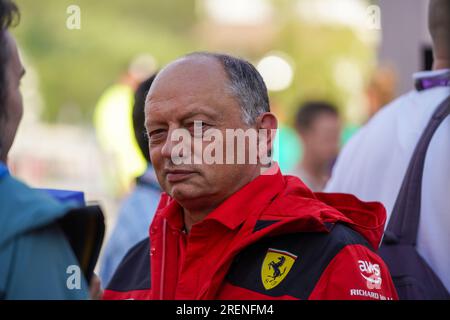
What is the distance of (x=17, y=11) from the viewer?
2420 millimetres

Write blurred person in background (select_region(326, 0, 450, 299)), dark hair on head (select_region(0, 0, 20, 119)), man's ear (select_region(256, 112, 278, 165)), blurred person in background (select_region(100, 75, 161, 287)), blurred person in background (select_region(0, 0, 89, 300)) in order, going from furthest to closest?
1. blurred person in background (select_region(100, 75, 161, 287))
2. blurred person in background (select_region(326, 0, 450, 299))
3. man's ear (select_region(256, 112, 278, 165))
4. dark hair on head (select_region(0, 0, 20, 119))
5. blurred person in background (select_region(0, 0, 89, 300))

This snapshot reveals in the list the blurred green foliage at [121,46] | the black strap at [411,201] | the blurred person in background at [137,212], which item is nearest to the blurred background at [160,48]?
the blurred green foliage at [121,46]

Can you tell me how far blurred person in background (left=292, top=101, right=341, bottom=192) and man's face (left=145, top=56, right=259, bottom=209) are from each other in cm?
426

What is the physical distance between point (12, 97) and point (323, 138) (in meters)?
4.94

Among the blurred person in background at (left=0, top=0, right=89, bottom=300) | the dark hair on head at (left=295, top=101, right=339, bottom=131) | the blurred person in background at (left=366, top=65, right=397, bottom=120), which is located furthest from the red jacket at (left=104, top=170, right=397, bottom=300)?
the dark hair on head at (left=295, top=101, right=339, bottom=131)

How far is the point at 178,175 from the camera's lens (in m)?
2.51

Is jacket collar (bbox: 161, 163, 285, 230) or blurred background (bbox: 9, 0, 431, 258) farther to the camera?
blurred background (bbox: 9, 0, 431, 258)

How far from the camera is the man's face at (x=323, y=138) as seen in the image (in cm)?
695

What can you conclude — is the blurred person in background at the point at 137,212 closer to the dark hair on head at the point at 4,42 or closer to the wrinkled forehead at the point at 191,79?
the wrinkled forehead at the point at 191,79

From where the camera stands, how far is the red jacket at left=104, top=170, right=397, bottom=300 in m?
2.27

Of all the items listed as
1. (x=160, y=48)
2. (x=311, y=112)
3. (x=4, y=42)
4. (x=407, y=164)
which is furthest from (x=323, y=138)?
(x=160, y=48)

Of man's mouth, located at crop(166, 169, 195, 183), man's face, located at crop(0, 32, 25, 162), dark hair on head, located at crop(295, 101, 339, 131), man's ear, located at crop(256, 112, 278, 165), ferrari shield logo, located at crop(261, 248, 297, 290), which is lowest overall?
dark hair on head, located at crop(295, 101, 339, 131)

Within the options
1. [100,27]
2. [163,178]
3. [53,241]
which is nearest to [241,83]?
[163,178]

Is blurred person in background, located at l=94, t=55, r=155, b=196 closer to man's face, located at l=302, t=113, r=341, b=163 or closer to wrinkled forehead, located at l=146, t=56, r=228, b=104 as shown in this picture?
man's face, located at l=302, t=113, r=341, b=163
